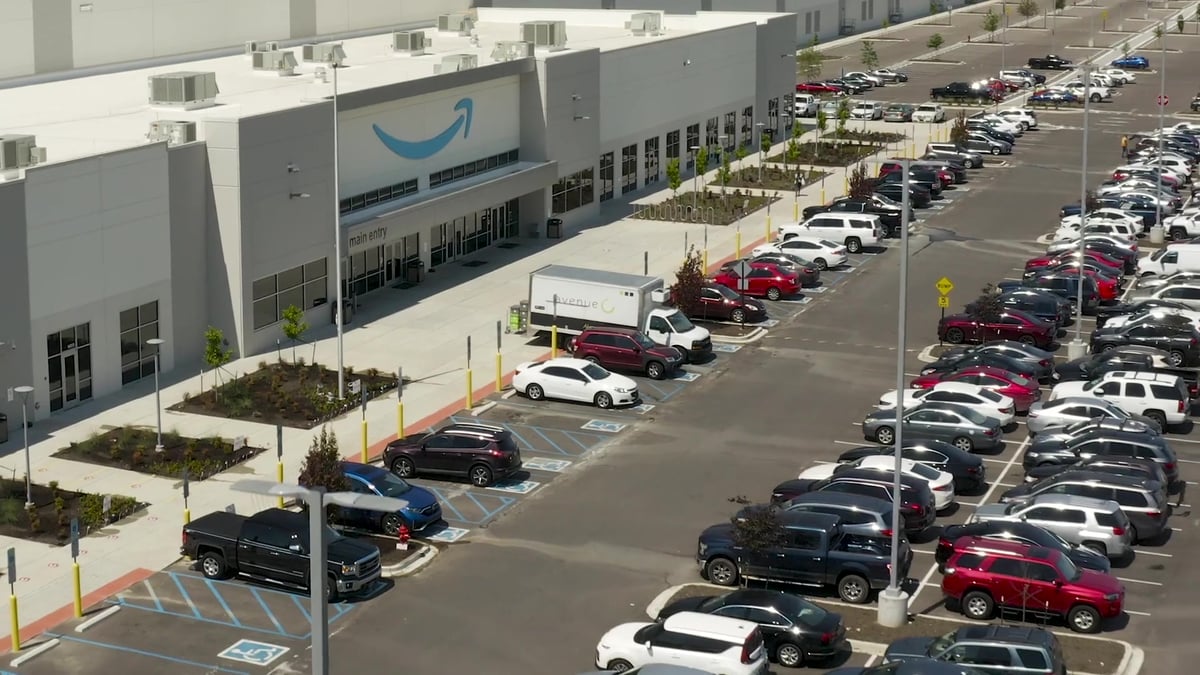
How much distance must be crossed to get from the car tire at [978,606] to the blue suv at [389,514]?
38.1 ft

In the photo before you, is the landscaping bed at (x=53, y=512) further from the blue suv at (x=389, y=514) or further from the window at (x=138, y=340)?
the window at (x=138, y=340)

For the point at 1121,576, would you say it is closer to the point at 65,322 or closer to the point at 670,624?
the point at 670,624

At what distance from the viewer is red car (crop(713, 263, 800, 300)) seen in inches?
2365

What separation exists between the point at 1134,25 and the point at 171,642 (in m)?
139

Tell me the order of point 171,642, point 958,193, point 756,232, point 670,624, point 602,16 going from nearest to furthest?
point 670,624 → point 171,642 → point 756,232 → point 958,193 → point 602,16

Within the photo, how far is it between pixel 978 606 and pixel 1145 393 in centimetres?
1497

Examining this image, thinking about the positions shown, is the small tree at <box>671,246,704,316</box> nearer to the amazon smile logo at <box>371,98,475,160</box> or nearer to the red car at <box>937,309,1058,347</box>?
the red car at <box>937,309,1058,347</box>

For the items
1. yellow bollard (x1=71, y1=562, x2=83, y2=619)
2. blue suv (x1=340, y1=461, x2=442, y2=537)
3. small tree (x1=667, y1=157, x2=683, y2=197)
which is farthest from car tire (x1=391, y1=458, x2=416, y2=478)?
small tree (x1=667, y1=157, x2=683, y2=197)

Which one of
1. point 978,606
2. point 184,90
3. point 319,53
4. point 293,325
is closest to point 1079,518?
point 978,606

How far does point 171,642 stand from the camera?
32469 millimetres

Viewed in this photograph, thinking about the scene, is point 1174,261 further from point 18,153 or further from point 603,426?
point 18,153

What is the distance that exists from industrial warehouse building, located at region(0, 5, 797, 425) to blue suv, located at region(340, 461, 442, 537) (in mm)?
11014

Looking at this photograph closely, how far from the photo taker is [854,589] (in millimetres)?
34469

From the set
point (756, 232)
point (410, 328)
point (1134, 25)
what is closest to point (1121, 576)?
point (410, 328)
